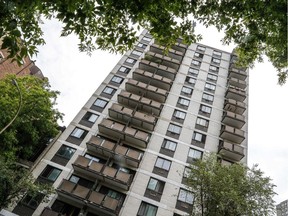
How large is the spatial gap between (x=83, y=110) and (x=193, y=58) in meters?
20.0

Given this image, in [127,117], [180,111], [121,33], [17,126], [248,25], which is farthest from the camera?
[180,111]

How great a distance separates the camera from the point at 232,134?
25.3 metres

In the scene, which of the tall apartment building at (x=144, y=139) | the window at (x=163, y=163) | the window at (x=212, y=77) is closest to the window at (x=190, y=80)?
the tall apartment building at (x=144, y=139)

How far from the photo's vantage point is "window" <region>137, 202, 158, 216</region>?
1888 cm

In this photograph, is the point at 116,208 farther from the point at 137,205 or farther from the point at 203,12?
the point at 203,12

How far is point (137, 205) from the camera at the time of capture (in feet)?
63.1

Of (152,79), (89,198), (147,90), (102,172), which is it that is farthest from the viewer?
(152,79)

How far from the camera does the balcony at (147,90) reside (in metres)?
28.3

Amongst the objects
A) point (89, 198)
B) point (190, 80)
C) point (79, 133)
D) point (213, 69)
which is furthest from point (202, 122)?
point (89, 198)

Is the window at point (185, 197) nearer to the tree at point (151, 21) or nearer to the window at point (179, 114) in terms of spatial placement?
the window at point (179, 114)

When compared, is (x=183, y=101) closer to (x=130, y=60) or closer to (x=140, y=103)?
(x=140, y=103)

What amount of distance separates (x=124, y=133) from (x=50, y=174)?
7238mm

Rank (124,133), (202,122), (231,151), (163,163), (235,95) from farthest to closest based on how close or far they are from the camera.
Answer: (235,95), (202,122), (231,151), (124,133), (163,163)

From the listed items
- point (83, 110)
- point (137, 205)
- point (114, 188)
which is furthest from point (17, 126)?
point (137, 205)
